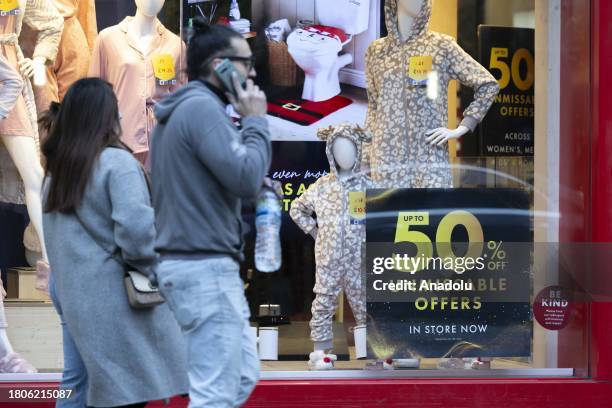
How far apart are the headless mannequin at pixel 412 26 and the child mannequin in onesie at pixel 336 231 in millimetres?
363

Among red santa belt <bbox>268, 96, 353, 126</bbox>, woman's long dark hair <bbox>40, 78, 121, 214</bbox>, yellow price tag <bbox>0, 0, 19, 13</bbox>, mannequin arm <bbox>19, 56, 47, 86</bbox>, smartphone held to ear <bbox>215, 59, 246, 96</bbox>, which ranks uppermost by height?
yellow price tag <bbox>0, 0, 19, 13</bbox>

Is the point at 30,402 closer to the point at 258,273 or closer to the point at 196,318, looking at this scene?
the point at 258,273

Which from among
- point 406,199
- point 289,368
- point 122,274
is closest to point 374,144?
point 406,199

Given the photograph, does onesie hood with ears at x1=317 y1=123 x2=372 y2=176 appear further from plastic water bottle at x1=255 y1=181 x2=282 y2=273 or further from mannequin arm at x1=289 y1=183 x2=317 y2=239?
plastic water bottle at x1=255 y1=181 x2=282 y2=273

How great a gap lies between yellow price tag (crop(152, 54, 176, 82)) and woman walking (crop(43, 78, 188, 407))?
184 centimetres

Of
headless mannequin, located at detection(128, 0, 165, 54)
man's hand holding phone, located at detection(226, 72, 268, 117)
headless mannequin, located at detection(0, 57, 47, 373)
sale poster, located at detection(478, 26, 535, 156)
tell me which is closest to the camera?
man's hand holding phone, located at detection(226, 72, 268, 117)

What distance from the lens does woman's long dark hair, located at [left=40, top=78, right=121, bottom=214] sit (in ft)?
13.0

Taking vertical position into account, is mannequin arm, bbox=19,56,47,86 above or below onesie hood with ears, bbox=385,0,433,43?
below

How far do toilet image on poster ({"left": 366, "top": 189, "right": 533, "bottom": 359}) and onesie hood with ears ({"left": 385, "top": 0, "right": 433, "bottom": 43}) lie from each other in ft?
2.80

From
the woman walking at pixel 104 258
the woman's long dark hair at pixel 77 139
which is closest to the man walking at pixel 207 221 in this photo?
the woman walking at pixel 104 258

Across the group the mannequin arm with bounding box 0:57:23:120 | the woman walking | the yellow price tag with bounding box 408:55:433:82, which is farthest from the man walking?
the yellow price tag with bounding box 408:55:433:82

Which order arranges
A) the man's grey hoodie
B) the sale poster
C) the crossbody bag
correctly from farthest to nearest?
the sale poster, the crossbody bag, the man's grey hoodie

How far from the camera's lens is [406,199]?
5828 mm

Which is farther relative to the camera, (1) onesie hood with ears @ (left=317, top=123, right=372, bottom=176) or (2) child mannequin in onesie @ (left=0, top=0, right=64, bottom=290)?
(1) onesie hood with ears @ (left=317, top=123, right=372, bottom=176)
